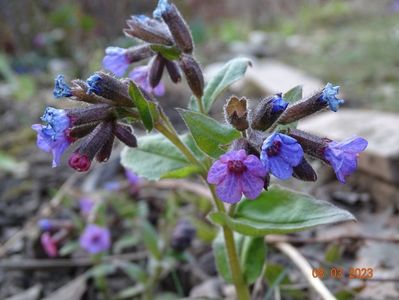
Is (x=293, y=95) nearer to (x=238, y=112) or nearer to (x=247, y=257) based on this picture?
(x=238, y=112)

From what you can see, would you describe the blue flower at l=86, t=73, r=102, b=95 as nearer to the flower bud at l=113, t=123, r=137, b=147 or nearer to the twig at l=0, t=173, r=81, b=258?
the flower bud at l=113, t=123, r=137, b=147

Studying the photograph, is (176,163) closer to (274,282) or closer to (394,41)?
(274,282)

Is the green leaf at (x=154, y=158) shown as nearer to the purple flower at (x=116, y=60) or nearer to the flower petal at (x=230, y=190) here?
the purple flower at (x=116, y=60)

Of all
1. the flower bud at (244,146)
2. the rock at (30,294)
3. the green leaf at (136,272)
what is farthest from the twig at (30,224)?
the flower bud at (244,146)

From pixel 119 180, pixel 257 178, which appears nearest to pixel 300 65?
pixel 119 180

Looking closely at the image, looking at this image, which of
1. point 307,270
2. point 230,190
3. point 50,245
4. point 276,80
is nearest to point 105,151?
point 230,190

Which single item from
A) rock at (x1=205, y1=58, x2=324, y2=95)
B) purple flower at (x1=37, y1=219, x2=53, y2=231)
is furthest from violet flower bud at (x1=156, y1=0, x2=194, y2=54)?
rock at (x1=205, y1=58, x2=324, y2=95)

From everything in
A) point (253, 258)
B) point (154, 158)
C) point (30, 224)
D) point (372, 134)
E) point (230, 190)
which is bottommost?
point (372, 134)
